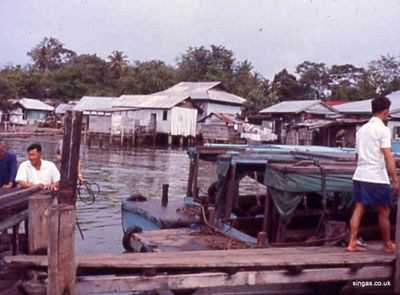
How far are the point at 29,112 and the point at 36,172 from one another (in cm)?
5409

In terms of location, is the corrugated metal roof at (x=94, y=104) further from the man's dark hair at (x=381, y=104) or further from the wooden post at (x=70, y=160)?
the man's dark hair at (x=381, y=104)

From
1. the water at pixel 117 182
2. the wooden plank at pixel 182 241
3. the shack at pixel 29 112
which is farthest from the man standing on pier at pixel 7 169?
the shack at pixel 29 112

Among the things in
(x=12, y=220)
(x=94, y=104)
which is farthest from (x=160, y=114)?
(x=12, y=220)

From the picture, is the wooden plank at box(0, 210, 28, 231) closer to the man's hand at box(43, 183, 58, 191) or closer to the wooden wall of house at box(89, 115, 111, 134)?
the man's hand at box(43, 183, 58, 191)

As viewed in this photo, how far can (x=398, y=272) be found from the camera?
550 cm

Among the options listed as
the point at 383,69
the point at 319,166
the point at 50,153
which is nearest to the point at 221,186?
the point at 319,166

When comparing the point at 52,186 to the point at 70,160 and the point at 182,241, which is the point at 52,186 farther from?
the point at 182,241

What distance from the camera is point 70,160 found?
6.96 metres

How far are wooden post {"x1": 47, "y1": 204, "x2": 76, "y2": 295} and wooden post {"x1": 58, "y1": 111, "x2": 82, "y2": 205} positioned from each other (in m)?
2.59

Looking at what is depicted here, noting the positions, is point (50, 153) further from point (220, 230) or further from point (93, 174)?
point (220, 230)

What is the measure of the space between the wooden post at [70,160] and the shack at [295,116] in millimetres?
27959

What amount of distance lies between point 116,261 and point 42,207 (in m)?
0.92

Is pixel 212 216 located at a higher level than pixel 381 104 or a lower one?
lower

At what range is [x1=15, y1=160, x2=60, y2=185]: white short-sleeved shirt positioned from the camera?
25.5 feet
